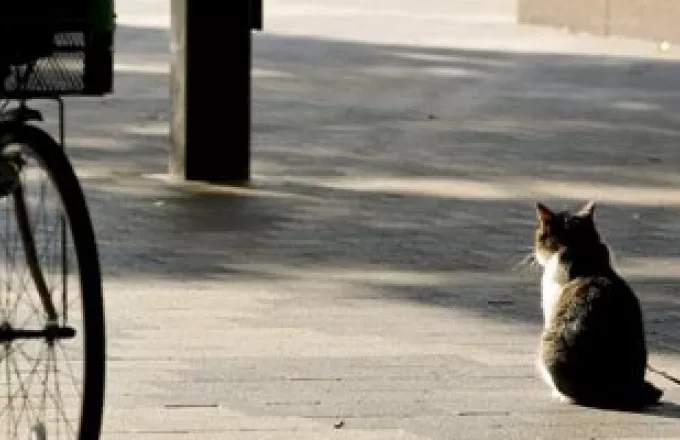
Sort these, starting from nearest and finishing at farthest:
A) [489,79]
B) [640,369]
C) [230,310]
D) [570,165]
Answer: [640,369], [230,310], [570,165], [489,79]

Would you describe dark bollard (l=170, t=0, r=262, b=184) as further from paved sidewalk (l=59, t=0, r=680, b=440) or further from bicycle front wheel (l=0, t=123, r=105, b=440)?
bicycle front wheel (l=0, t=123, r=105, b=440)

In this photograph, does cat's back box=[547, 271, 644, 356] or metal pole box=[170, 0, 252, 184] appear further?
metal pole box=[170, 0, 252, 184]

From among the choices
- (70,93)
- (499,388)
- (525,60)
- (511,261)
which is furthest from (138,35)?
(70,93)

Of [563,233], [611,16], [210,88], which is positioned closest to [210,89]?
[210,88]

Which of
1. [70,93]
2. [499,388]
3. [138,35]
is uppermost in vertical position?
[70,93]

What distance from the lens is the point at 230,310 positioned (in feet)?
25.4

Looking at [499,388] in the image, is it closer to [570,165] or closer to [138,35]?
[570,165]

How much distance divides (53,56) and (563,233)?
2.57m

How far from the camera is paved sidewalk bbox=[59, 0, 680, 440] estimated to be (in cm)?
634

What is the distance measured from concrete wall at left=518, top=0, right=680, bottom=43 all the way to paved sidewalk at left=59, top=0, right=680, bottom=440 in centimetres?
237

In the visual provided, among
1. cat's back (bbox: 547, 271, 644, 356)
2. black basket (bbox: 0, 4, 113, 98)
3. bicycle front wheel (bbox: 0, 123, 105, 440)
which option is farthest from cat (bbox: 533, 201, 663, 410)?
black basket (bbox: 0, 4, 113, 98)

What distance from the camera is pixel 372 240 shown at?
931cm

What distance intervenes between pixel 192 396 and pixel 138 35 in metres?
12.8

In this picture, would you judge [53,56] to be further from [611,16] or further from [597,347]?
[611,16]
